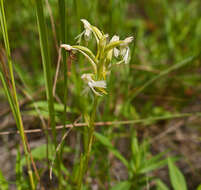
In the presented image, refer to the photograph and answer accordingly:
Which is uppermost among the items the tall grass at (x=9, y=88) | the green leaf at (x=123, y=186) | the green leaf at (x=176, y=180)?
the tall grass at (x=9, y=88)

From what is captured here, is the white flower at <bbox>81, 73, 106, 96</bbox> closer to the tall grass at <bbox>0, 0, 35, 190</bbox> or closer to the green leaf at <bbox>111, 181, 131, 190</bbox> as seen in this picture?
the tall grass at <bbox>0, 0, 35, 190</bbox>

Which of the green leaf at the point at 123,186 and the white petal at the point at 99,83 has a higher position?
the white petal at the point at 99,83

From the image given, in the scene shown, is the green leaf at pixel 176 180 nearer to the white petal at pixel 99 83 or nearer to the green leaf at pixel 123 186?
the green leaf at pixel 123 186

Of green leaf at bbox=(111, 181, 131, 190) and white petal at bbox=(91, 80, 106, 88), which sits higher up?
white petal at bbox=(91, 80, 106, 88)

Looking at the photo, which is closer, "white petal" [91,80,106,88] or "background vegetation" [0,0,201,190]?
"white petal" [91,80,106,88]

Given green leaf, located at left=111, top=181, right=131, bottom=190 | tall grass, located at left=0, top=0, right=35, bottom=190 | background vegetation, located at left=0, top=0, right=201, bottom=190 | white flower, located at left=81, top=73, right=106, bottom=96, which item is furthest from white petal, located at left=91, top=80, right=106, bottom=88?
green leaf, located at left=111, top=181, right=131, bottom=190

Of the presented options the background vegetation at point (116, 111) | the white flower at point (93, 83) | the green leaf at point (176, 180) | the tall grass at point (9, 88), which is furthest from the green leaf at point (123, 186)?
the white flower at point (93, 83)

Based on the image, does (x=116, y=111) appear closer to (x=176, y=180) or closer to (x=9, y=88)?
(x=176, y=180)

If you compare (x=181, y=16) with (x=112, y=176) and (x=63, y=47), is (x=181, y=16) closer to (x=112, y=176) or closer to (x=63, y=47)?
(x=112, y=176)

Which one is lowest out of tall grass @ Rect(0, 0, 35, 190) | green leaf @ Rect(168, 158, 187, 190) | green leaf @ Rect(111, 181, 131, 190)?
green leaf @ Rect(111, 181, 131, 190)
